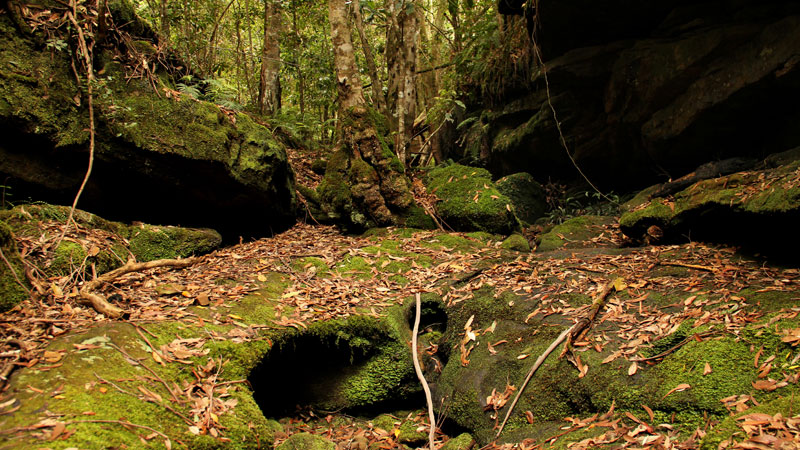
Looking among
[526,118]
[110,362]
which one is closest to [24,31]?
[110,362]

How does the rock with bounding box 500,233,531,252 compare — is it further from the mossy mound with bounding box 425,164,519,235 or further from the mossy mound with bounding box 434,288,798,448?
the mossy mound with bounding box 434,288,798,448

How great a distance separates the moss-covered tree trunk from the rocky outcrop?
4395 millimetres

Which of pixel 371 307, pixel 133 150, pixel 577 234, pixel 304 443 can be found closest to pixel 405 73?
pixel 577 234

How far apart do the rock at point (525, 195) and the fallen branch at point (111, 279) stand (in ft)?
23.2

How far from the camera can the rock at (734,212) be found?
4.88 metres

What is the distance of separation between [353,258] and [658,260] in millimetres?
4241

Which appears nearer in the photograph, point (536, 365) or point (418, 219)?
point (536, 365)

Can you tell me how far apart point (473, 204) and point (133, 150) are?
5654mm

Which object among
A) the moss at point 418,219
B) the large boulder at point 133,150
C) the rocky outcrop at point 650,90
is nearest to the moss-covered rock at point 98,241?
the large boulder at point 133,150

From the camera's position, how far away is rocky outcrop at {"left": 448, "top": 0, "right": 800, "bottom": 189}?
739 centimetres

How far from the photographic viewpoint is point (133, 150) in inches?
247

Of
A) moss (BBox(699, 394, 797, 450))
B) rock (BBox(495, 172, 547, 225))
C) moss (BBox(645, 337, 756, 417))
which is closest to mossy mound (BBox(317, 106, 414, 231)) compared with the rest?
rock (BBox(495, 172, 547, 225))

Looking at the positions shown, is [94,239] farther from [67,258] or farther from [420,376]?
[420,376]

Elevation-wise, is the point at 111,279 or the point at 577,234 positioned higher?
the point at 111,279
